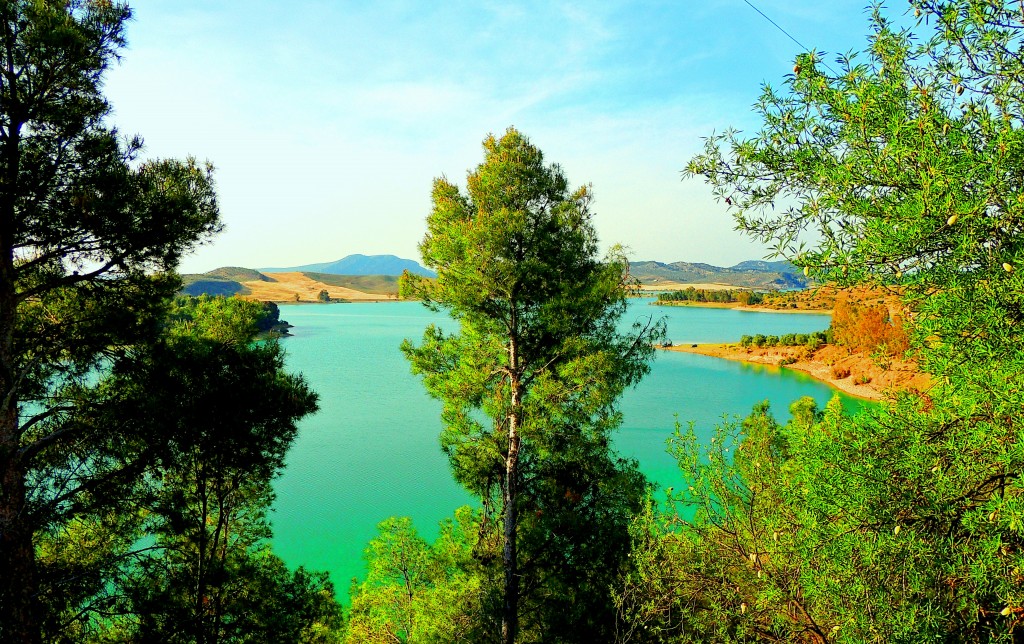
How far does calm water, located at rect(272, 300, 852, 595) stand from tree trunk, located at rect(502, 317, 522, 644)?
2303 millimetres

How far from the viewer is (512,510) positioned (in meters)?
7.64

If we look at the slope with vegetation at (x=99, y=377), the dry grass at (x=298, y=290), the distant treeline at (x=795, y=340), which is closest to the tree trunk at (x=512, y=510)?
the slope with vegetation at (x=99, y=377)

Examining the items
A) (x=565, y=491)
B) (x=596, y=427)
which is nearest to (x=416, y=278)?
(x=596, y=427)

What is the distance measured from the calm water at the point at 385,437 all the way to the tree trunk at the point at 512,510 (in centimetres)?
230

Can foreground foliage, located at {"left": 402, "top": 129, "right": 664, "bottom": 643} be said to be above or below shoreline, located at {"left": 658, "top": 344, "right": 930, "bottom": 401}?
above

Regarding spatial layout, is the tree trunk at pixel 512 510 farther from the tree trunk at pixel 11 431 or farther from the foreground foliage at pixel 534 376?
the tree trunk at pixel 11 431

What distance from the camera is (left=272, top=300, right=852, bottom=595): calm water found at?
16828 millimetres

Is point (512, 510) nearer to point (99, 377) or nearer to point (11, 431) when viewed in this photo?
point (99, 377)

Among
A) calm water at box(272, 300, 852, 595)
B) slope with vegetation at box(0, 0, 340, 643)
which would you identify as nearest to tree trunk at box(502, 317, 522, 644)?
calm water at box(272, 300, 852, 595)

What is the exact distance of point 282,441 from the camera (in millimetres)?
6242

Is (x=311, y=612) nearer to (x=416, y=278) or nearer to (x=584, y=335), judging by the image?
(x=416, y=278)

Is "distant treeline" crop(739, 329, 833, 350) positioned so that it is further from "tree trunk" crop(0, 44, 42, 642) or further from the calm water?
"tree trunk" crop(0, 44, 42, 642)

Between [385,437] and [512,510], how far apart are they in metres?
18.6

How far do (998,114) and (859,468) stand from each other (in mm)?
1918
